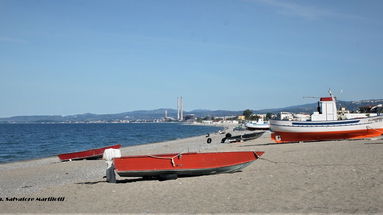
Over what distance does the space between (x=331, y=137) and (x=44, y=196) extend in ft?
77.6

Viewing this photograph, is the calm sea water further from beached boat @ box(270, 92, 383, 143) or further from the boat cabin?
the boat cabin

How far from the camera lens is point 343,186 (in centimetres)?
1115

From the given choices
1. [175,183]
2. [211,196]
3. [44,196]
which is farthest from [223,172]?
[44,196]

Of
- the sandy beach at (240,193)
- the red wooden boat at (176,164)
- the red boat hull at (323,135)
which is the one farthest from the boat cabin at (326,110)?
the red wooden boat at (176,164)

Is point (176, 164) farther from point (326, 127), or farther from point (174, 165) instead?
point (326, 127)

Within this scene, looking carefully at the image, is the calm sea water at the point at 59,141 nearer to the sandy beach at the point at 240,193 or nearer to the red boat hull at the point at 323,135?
the red boat hull at the point at 323,135

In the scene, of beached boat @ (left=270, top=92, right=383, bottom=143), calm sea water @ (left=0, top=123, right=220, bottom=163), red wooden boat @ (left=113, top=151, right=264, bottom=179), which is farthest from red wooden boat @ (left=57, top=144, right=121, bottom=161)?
red wooden boat @ (left=113, top=151, right=264, bottom=179)

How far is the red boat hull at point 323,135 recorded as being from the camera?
3070 cm

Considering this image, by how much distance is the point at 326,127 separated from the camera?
1217 inches

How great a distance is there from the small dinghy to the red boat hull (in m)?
17.9

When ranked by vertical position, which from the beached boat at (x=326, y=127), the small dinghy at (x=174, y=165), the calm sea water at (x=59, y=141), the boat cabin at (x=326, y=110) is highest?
the boat cabin at (x=326, y=110)

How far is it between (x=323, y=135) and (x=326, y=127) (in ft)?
2.29

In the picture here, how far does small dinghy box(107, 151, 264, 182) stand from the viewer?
563 inches

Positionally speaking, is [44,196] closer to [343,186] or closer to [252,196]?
[252,196]
